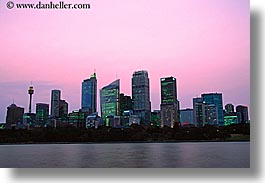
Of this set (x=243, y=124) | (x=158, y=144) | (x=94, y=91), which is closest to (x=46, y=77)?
(x=94, y=91)

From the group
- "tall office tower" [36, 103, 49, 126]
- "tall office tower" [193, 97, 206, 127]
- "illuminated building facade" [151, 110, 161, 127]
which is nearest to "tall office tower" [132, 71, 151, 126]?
"illuminated building facade" [151, 110, 161, 127]

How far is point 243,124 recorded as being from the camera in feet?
11.4

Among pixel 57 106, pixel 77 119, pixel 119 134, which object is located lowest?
pixel 119 134

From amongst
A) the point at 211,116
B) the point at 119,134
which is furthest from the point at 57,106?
the point at 211,116

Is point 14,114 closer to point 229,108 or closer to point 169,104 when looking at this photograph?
point 169,104

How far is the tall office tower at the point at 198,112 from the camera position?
3.56 meters

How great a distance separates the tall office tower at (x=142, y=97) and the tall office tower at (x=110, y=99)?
14 cm

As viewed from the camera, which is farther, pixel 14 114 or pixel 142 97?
pixel 142 97

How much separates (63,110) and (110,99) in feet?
1.33

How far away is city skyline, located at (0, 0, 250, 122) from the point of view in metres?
3.56

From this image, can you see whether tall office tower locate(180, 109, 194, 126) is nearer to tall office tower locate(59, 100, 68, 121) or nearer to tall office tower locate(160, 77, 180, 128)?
tall office tower locate(160, 77, 180, 128)

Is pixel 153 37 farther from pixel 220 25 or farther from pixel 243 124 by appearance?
pixel 243 124

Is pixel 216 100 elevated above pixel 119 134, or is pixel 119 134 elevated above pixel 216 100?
pixel 216 100

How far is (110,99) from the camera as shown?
3.66 m
